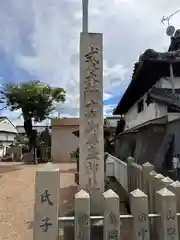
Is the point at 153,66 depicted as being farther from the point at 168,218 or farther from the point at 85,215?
the point at 85,215

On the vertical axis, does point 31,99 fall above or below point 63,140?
above

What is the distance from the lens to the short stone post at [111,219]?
2.85m

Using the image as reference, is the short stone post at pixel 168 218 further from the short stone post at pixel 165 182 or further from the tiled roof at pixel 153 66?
the tiled roof at pixel 153 66

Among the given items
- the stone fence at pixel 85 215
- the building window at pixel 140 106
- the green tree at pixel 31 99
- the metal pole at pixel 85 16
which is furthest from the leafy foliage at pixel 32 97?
the stone fence at pixel 85 215

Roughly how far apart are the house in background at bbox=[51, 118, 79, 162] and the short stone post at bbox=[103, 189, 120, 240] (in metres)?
22.3

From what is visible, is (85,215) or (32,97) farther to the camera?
(32,97)

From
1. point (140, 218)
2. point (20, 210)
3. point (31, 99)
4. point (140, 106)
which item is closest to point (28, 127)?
point (31, 99)

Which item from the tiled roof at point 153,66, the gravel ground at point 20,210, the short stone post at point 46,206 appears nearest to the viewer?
the short stone post at point 46,206

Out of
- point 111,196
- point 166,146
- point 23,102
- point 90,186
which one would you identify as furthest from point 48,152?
point 111,196

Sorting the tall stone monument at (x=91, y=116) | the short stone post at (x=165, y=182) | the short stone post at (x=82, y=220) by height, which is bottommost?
the short stone post at (x=82, y=220)

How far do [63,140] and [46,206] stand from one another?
22645 mm

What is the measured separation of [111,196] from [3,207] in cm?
567

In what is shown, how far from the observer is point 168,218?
2.89m

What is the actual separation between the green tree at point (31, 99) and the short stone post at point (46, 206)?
21672mm
